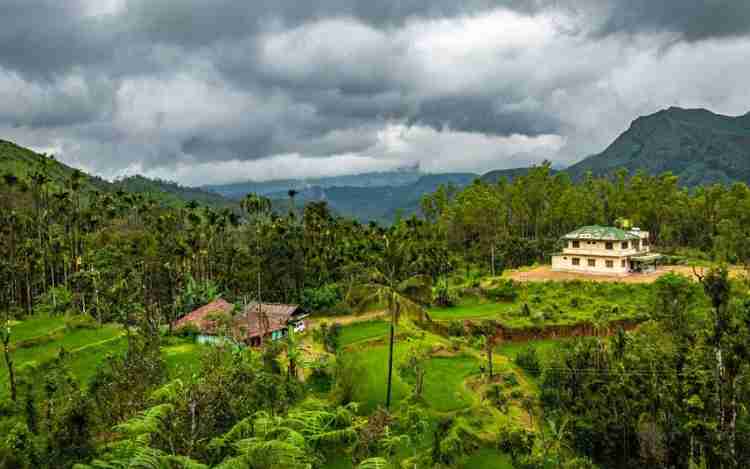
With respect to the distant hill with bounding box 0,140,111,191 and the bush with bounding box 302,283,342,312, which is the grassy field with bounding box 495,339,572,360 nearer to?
the bush with bounding box 302,283,342,312

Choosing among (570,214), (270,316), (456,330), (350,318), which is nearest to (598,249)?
(570,214)

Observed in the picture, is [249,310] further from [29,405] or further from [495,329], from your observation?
[29,405]

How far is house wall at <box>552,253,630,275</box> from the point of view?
201ft

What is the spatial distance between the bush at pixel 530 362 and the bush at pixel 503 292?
18731mm

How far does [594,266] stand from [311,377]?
141 ft

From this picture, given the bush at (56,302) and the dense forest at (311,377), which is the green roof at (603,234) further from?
the bush at (56,302)

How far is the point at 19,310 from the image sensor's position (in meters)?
46.7

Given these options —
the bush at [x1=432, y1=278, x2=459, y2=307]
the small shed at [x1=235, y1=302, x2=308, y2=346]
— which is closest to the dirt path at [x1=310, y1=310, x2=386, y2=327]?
the small shed at [x1=235, y1=302, x2=308, y2=346]

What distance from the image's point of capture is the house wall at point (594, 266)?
61.2m

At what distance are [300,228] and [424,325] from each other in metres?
29.7

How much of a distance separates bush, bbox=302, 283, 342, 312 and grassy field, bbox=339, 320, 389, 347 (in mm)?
6776

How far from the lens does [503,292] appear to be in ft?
177

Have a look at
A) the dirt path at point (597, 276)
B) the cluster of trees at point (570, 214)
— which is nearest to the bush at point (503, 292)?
the dirt path at point (597, 276)

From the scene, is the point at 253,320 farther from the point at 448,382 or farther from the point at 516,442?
the point at 516,442
